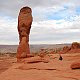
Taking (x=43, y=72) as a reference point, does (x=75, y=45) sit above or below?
above

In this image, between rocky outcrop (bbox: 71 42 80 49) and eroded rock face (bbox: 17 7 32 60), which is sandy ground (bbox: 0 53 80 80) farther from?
rocky outcrop (bbox: 71 42 80 49)

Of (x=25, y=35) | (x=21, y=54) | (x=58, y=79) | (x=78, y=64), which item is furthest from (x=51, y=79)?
(x=25, y=35)

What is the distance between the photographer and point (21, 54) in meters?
28.7

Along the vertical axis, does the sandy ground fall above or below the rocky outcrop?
below

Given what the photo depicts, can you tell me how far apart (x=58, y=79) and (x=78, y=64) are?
7.03ft

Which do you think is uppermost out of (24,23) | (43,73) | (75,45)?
(24,23)

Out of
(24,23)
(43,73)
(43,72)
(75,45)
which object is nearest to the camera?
(43,73)

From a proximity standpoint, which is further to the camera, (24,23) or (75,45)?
(75,45)

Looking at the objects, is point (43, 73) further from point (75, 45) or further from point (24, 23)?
point (75, 45)

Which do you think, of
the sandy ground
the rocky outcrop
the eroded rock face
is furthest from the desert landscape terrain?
the rocky outcrop

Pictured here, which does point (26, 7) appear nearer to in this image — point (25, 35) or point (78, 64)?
point (25, 35)

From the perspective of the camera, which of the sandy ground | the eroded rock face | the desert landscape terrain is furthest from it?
the eroded rock face

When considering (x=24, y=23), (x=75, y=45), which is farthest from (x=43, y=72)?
(x=75, y=45)

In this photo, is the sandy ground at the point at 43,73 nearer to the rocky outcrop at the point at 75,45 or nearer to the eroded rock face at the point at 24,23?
the eroded rock face at the point at 24,23
